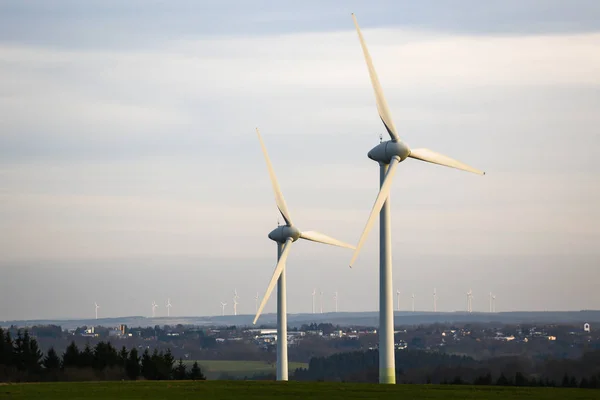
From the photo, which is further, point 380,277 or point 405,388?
point 380,277

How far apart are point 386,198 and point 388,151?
3.86 m

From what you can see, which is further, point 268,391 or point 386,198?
point 386,198

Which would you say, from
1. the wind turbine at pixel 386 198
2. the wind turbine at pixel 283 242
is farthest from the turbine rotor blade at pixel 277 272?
the wind turbine at pixel 386 198

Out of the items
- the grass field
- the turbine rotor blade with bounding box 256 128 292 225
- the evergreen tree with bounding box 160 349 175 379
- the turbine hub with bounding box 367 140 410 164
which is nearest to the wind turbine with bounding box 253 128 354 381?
the turbine rotor blade with bounding box 256 128 292 225

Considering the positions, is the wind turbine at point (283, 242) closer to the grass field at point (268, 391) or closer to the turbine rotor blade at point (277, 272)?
the turbine rotor blade at point (277, 272)

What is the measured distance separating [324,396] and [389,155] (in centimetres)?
2877

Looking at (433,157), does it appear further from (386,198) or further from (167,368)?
(167,368)

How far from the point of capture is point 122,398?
203 feet

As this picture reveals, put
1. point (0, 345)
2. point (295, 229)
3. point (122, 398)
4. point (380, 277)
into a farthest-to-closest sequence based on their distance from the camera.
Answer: point (0, 345) → point (295, 229) → point (380, 277) → point (122, 398)

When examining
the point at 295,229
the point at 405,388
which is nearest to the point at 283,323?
the point at 295,229

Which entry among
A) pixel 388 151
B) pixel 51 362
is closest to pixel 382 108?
pixel 388 151

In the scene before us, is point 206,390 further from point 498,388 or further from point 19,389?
point 498,388

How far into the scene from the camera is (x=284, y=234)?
11362cm

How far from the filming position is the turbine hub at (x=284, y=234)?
113 m
